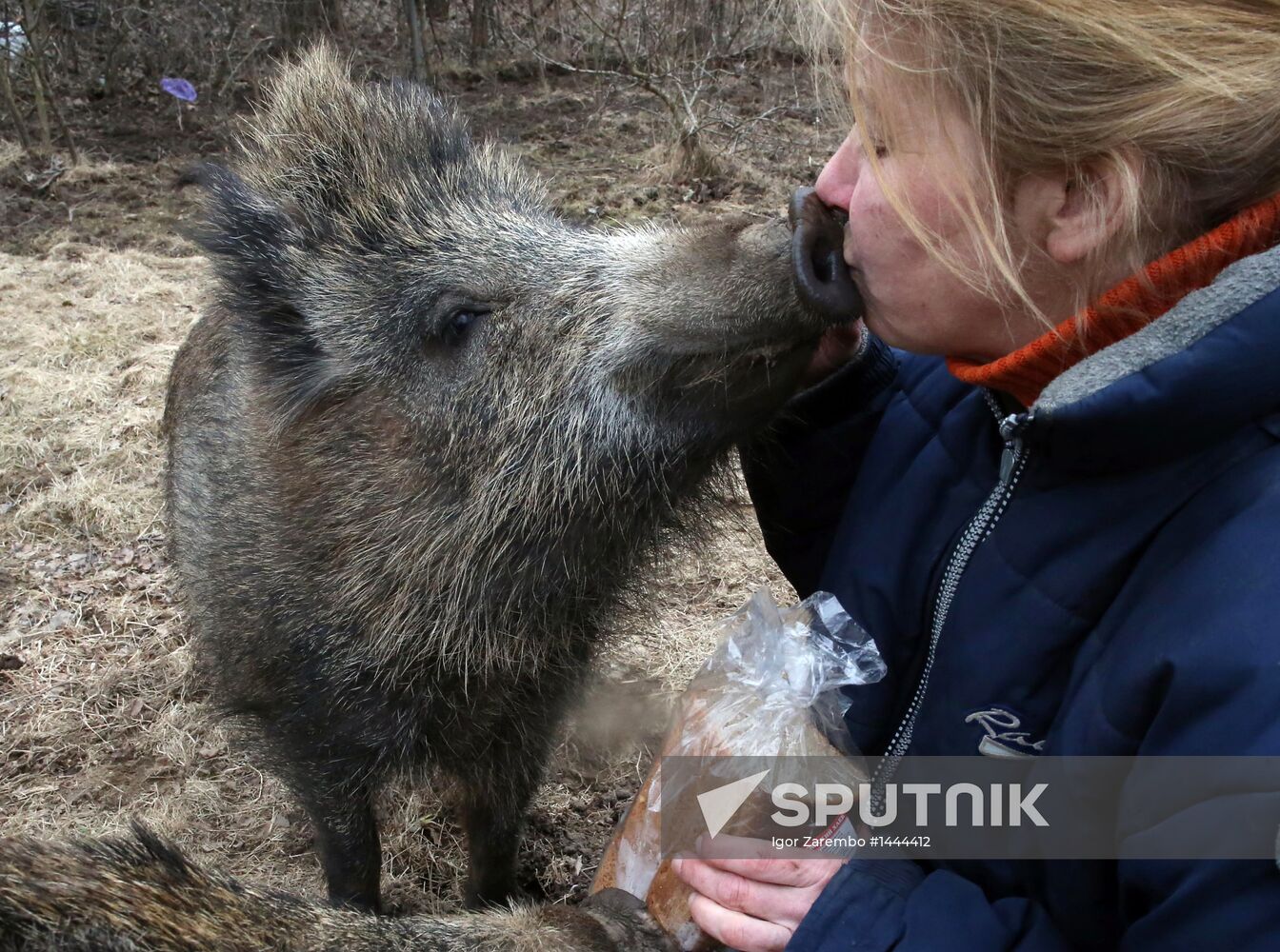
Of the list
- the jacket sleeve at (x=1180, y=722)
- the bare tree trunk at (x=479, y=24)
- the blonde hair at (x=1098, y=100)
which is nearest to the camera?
the jacket sleeve at (x=1180, y=722)

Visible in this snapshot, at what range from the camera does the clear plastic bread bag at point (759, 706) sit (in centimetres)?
190

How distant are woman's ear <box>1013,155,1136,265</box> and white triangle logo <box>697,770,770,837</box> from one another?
0.99 metres

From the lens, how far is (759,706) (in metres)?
1.97

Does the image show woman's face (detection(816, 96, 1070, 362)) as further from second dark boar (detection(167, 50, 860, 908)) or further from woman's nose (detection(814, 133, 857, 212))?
second dark boar (detection(167, 50, 860, 908))

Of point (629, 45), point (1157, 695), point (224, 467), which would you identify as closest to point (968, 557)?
point (1157, 695)

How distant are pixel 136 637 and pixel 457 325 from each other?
2.52m

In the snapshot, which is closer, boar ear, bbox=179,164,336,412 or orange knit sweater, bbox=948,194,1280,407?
orange knit sweater, bbox=948,194,1280,407

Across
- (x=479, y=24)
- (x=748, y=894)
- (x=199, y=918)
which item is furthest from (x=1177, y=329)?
(x=479, y=24)

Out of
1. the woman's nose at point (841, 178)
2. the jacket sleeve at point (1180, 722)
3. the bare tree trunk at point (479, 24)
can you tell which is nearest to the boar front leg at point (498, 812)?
the jacket sleeve at point (1180, 722)

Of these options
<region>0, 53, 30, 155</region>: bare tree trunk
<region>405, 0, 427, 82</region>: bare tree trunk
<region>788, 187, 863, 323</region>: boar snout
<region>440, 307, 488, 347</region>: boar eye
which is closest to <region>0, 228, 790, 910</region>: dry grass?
<region>440, 307, 488, 347</region>: boar eye

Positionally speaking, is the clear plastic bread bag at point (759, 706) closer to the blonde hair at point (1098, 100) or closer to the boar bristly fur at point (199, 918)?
the boar bristly fur at point (199, 918)

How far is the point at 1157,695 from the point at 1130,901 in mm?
307

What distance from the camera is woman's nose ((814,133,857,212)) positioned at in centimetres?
176

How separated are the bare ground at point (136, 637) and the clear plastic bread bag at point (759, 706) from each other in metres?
0.57
